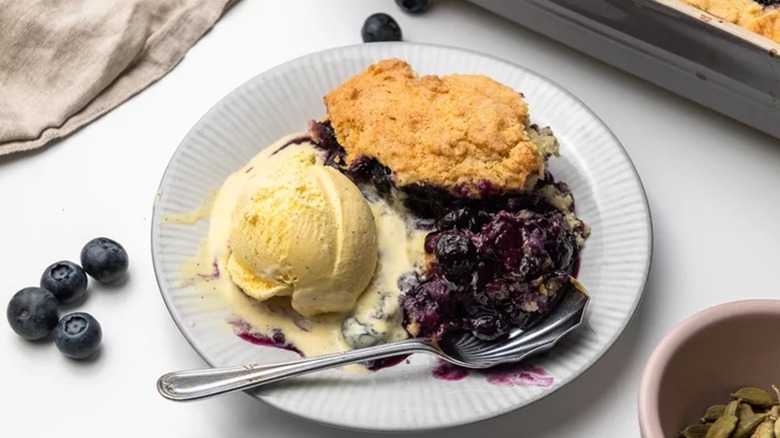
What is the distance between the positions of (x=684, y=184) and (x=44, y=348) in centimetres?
131

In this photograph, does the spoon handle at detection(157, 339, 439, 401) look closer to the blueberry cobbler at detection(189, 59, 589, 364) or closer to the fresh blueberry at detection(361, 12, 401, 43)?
the blueberry cobbler at detection(189, 59, 589, 364)

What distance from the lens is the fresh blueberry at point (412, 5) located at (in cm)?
209

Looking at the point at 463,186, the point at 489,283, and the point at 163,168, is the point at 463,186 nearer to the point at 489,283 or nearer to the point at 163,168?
the point at 489,283

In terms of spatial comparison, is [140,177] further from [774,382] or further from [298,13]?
[774,382]

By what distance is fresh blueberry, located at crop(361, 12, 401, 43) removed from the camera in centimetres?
200

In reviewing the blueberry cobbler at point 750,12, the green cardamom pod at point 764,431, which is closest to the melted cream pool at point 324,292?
the green cardamom pod at point 764,431

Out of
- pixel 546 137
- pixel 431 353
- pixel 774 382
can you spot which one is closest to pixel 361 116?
pixel 546 137

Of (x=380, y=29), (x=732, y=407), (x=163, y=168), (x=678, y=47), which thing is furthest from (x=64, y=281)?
(x=678, y=47)

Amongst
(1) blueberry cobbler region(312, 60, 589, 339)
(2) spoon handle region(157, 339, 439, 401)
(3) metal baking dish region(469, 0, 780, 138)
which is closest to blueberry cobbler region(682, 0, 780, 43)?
(3) metal baking dish region(469, 0, 780, 138)

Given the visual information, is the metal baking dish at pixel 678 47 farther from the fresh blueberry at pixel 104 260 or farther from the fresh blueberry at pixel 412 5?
the fresh blueberry at pixel 104 260

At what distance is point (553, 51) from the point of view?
6.75ft

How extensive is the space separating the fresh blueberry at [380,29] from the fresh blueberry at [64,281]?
85cm

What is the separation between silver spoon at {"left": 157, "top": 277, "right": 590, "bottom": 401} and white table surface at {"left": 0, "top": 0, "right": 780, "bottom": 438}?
114 mm

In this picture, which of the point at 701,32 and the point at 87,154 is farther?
the point at 87,154
